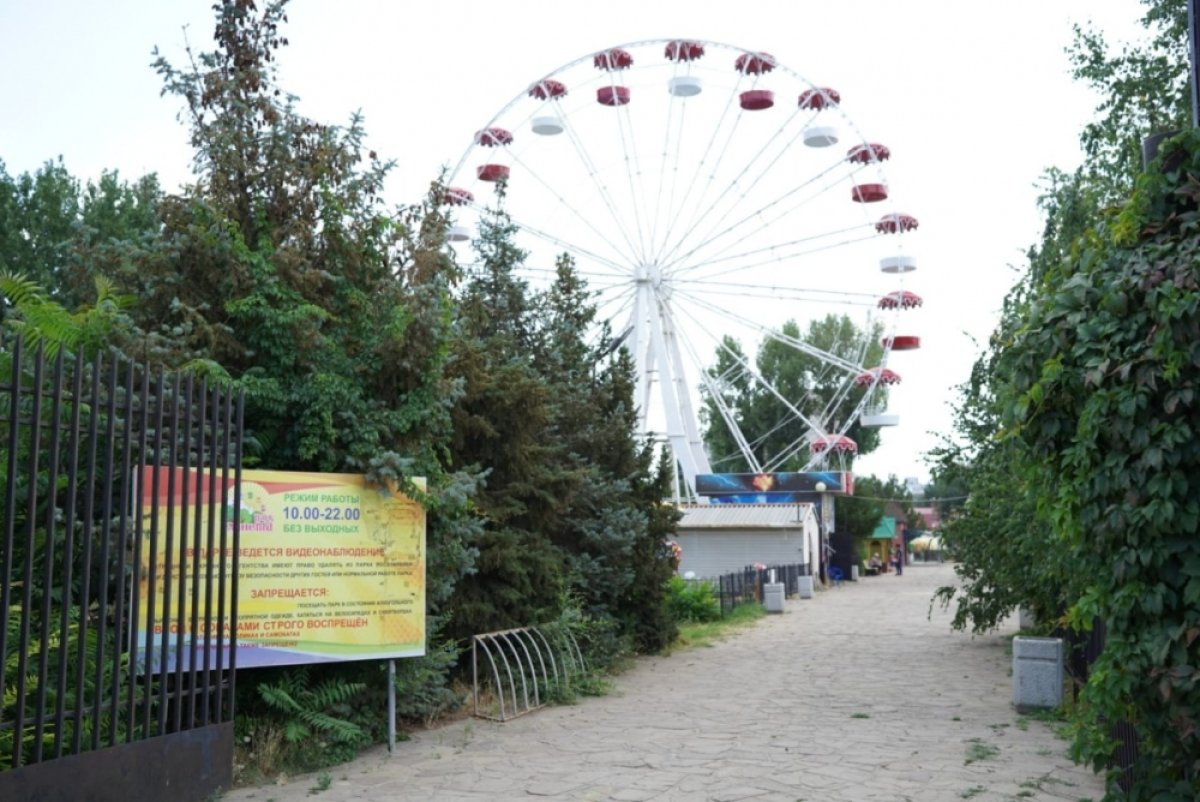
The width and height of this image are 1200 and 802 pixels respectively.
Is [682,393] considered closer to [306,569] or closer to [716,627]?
[716,627]

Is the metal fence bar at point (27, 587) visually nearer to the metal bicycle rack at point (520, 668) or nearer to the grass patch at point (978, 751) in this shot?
the metal bicycle rack at point (520, 668)

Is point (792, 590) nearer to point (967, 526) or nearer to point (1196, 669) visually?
point (967, 526)

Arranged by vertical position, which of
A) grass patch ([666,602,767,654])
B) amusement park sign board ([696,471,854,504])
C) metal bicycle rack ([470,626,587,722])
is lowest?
grass patch ([666,602,767,654])

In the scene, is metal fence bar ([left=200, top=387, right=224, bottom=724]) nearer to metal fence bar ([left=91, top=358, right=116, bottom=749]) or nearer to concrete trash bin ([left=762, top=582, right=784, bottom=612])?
metal fence bar ([left=91, top=358, right=116, bottom=749])

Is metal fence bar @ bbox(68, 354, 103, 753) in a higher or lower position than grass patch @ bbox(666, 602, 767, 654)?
higher

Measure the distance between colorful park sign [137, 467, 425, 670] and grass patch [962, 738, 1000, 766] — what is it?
4.82 metres

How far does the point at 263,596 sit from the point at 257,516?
2.10ft

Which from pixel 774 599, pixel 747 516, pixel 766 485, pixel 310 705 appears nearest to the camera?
pixel 310 705

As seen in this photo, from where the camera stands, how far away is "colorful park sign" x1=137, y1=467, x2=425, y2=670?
8664mm

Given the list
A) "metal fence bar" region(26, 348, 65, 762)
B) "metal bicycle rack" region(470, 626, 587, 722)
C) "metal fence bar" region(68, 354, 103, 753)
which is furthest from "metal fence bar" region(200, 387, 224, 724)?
"metal bicycle rack" region(470, 626, 587, 722)

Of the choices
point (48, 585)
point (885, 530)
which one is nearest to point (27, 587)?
point (48, 585)

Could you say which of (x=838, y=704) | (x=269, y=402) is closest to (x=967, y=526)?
(x=838, y=704)

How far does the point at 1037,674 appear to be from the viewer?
12391 mm

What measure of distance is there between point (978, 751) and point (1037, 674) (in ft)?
8.93
